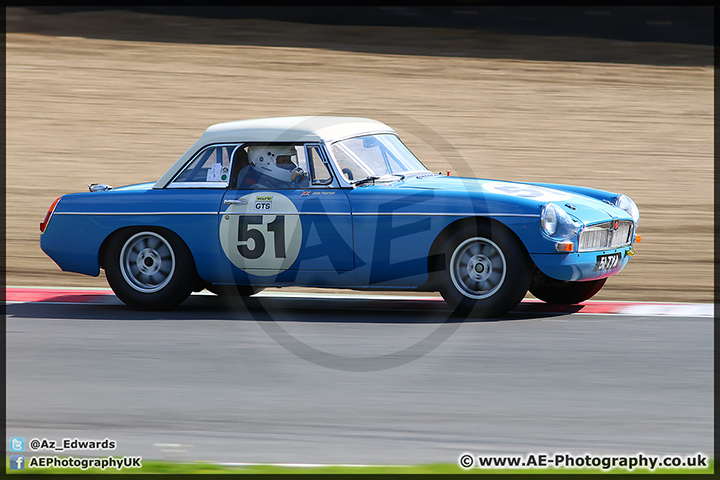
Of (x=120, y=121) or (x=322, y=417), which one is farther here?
(x=120, y=121)

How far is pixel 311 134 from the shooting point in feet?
26.7

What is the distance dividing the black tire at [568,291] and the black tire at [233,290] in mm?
2518

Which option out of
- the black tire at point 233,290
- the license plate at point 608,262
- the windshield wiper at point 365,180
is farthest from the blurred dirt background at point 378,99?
the windshield wiper at point 365,180

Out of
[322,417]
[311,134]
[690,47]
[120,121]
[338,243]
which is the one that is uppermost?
[690,47]

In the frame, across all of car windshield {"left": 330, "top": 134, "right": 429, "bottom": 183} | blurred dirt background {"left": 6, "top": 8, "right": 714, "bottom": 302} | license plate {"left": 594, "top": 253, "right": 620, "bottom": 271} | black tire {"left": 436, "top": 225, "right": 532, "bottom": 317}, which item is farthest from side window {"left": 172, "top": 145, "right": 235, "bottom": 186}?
blurred dirt background {"left": 6, "top": 8, "right": 714, "bottom": 302}

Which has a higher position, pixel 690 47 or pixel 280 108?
pixel 690 47

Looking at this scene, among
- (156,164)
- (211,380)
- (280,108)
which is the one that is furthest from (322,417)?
(280,108)

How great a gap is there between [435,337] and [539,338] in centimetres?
74

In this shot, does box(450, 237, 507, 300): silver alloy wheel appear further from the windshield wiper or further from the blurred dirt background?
the blurred dirt background

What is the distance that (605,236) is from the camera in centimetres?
780

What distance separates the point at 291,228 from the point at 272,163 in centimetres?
68

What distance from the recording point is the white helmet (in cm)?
817

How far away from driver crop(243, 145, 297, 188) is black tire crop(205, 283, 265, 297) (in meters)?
1.28

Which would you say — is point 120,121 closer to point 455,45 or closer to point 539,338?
point 455,45
